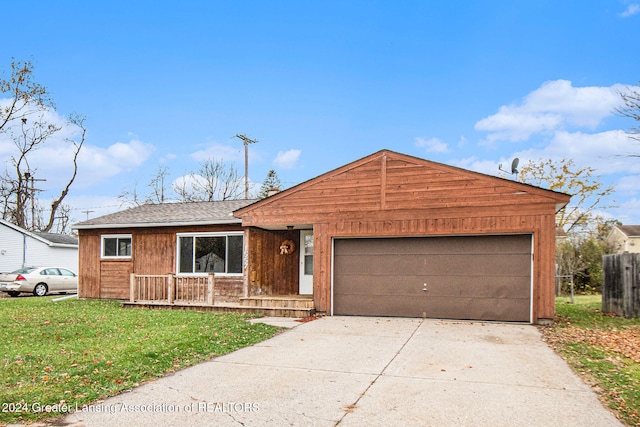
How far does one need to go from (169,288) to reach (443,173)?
329 inches

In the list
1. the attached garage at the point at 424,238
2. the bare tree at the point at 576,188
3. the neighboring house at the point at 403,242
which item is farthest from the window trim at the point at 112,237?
the bare tree at the point at 576,188

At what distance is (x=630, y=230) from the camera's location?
51438 mm

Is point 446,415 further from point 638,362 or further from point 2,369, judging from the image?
point 2,369

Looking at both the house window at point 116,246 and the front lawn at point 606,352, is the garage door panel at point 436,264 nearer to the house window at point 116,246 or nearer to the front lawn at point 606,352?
the front lawn at point 606,352

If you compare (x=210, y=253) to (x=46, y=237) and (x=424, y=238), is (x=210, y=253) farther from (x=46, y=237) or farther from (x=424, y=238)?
(x=46, y=237)

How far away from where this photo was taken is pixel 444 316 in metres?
11.5

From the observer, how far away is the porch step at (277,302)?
12.4 m

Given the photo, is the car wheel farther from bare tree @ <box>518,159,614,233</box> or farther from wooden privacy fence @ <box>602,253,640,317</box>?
bare tree @ <box>518,159,614,233</box>

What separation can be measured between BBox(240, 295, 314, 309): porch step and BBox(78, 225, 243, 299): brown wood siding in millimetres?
2334

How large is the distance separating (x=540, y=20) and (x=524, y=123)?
9.02 metres

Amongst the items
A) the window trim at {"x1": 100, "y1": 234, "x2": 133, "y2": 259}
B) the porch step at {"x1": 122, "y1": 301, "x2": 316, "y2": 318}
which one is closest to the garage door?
the porch step at {"x1": 122, "y1": 301, "x2": 316, "y2": 318}

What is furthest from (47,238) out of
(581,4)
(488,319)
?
(581,4)

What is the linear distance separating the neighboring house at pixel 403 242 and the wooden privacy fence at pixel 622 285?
326cm

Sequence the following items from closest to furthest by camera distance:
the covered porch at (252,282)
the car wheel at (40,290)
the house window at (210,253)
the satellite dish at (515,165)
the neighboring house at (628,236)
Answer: the satellite dish at (515,165), the covered porch at (252,282), the house window at (210,253), the car wheel at (40,290), the neighboring house at (628,236)
